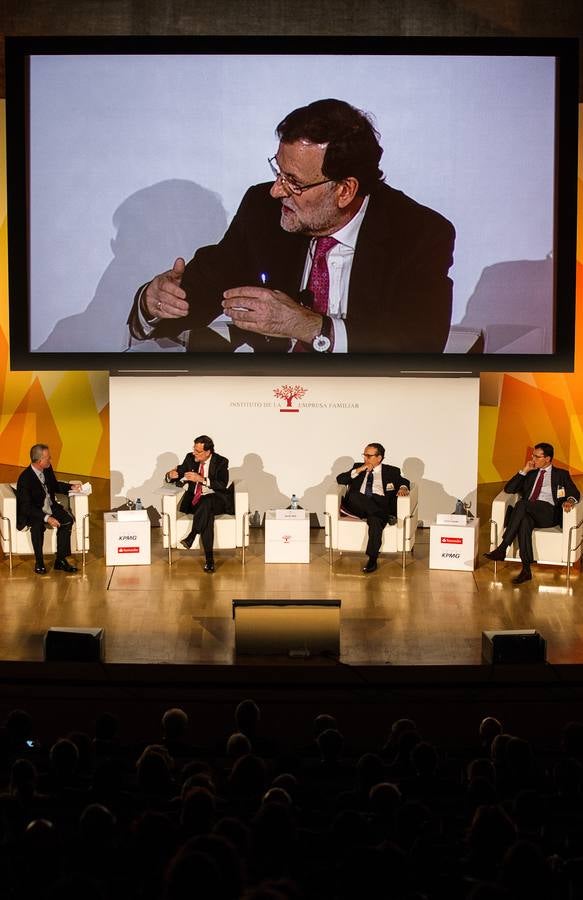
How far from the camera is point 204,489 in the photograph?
31.4 ft

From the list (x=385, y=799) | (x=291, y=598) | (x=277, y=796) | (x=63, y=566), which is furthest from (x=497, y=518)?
(x=277, y=796)

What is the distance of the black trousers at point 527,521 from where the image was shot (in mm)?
9070

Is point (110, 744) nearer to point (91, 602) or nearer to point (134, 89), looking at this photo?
point (91, 602)

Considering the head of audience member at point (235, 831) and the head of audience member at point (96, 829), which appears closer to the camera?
the head of audience member at point (235, 831)

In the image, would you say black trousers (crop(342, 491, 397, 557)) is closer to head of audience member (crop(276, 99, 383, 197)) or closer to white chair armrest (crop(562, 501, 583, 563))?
white chair armrest (crop(562, 501, 583, 563))

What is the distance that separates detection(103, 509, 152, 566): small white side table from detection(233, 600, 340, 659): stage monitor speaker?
2.33 m

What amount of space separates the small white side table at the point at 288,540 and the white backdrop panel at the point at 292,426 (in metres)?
1.21

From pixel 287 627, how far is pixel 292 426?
3731mm

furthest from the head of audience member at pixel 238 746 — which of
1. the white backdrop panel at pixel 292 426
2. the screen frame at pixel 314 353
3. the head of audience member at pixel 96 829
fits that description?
the white backdrop panel at pixel 292 426

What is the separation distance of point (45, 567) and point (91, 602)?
102 centimetres

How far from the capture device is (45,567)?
9.34 metres

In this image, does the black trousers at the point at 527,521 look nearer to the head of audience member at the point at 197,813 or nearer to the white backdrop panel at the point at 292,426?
the white backdrop panel at the point at 292,426

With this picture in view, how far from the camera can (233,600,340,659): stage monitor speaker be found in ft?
23.5

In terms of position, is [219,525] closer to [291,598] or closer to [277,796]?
[291,598]
